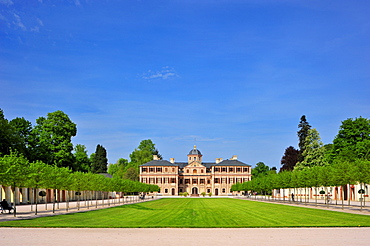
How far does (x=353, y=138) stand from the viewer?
7819 centimetres

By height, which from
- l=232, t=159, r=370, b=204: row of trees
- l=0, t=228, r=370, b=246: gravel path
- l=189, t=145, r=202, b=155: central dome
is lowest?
l=0, t=228, r=370, b=246: gravel path

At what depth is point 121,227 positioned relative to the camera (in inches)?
985

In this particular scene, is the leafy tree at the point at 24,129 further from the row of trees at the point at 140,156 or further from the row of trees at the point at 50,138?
the row of trees at the point at 140,156

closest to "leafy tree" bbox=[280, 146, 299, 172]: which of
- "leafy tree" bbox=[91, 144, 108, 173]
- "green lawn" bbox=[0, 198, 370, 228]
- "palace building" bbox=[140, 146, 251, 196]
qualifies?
"palace building" bbox=[140, 146, 251, 196]

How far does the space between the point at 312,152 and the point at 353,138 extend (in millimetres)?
23571

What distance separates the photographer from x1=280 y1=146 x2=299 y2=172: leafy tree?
120 meters

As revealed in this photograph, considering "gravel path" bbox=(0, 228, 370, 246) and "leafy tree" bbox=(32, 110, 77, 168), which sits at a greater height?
"leafy tree" bbox=(32, 110, 77, 168)

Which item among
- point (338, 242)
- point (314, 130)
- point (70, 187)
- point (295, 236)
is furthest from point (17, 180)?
point (314, 130)

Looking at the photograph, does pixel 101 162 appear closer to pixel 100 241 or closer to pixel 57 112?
pixel 57 112

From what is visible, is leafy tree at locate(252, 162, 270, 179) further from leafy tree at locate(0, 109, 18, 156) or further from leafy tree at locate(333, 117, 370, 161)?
leafy tree at locate(0, 109, 18, 156)

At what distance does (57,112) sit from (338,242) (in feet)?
231

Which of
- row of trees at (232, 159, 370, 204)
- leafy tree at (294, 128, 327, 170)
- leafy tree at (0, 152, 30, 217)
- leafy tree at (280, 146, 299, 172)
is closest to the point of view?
leafy tree at (0, 152, 30, 217)

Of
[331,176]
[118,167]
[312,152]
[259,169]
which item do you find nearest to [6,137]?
[331,176]

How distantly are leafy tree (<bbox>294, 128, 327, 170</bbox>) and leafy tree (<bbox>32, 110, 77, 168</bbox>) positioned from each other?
178 feet
